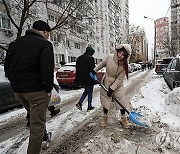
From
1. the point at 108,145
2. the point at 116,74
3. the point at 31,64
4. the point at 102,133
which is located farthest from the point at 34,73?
the point at 116,74

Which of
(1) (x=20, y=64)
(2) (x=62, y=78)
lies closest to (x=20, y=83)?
(1) (x=20, y=64)

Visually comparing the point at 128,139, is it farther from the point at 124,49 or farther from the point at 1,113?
the point at 1,113

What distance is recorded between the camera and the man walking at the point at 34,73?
2.82 m

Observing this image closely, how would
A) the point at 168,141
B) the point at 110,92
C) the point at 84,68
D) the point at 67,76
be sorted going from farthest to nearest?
the point at 67,76
the point at 84,68
the point at 110,92
the point at 168,141

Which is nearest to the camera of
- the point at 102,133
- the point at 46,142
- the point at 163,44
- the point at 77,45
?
the point at 46,142

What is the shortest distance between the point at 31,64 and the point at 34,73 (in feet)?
0.40

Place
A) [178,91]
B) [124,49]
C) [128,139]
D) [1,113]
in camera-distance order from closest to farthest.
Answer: [128,139] < [124,49] < [178,91] < [1,113]

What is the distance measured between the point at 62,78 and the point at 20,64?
34.7ft

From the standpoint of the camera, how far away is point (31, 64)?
283 cm

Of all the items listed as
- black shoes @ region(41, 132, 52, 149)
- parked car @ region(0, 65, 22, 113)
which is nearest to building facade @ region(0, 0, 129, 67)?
parked car @ region(0, 65, 22, 113)

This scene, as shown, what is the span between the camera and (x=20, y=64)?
9.32 feet

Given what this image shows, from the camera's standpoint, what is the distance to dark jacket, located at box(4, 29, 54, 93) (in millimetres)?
2818

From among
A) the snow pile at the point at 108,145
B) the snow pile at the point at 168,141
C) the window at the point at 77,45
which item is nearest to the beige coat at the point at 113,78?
the snow pile at the point at 108,145

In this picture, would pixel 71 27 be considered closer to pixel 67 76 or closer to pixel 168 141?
pixel 67 76
